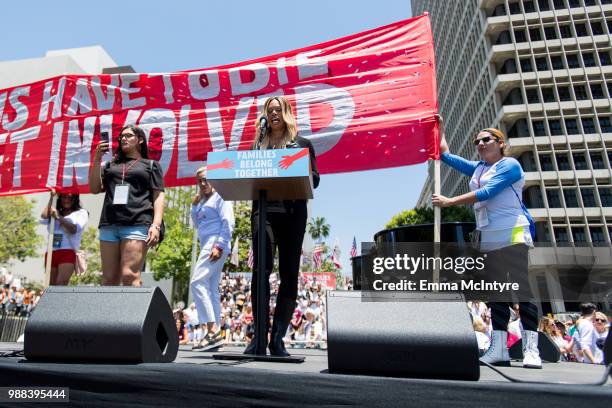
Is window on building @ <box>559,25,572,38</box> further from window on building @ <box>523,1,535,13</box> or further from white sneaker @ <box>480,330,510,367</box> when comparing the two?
white sneaker @ <box>480,330,510,367</box>

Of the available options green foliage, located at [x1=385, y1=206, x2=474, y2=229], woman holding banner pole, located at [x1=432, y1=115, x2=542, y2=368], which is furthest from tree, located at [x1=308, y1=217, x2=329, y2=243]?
woman holding banner pole, located at [x1=432, y1=115, x2=542, y2=368]

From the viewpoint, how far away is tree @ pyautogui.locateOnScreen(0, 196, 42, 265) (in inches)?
1441

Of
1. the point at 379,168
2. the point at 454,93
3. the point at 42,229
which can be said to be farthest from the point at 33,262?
the point at 379,168

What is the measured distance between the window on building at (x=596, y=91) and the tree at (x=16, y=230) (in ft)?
160

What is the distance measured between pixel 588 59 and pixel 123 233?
151 feet

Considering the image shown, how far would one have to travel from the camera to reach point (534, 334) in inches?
131

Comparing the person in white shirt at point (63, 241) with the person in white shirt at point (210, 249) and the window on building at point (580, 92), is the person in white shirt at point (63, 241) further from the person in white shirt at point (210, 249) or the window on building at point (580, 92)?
the window on building at point (580, 92)

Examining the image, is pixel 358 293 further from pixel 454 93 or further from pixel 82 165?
pixel 454 93

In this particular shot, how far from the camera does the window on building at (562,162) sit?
37.8m

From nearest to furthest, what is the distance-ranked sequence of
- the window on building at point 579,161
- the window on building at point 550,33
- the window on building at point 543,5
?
the window on building at point 579,161 < the window on building at point 550,33 < the window on building at point 543,5

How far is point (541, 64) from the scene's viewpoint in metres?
40.3

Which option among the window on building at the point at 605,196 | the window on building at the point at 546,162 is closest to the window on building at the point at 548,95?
the window on building at the point at 546,162

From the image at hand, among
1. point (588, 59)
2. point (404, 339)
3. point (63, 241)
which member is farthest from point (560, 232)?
point (404, 339)

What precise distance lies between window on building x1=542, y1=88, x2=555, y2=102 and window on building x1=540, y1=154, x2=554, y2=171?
516cm
